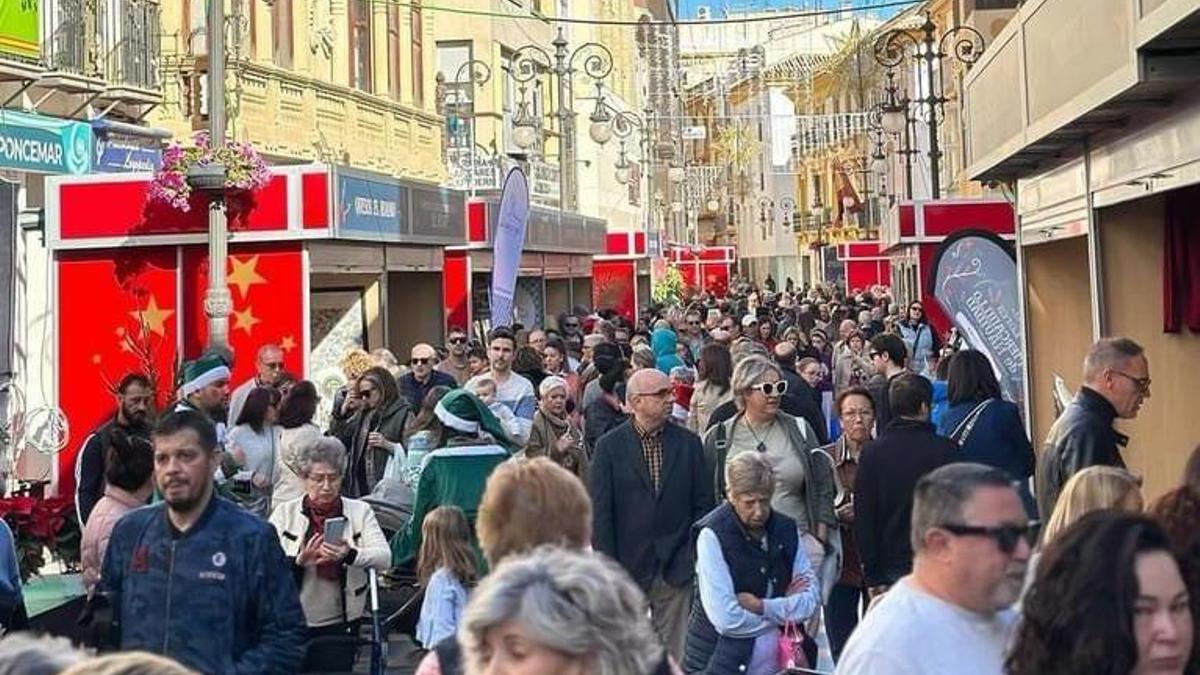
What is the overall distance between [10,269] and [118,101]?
2434 millimetres

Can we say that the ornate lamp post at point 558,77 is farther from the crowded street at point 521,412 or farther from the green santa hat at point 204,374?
the green santa hat at point 204,374

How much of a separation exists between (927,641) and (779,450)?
500 centimetres

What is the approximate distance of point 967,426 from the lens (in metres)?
8.56

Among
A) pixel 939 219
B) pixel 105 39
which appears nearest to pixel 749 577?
pixel 105 39

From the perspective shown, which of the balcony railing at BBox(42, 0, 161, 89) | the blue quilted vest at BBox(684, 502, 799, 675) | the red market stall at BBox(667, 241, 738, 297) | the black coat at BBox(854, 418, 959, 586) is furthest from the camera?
the red market stall at BBox(667, 241, 738, 297)

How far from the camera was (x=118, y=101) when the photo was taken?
721 inches

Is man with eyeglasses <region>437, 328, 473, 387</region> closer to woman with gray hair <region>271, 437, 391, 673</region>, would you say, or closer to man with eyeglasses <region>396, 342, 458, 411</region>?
man with eyeglasses <region>396, 342, 458, 411</region>

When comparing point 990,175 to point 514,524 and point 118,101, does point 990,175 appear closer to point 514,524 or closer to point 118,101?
point 118,101

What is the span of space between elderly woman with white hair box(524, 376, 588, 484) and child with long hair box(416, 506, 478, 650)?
2.30 m

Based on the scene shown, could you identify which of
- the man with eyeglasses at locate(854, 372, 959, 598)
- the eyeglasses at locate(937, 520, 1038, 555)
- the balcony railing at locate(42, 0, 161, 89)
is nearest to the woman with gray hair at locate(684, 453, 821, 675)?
the man with eyeglasses at locate(854, 372, 959, 598)

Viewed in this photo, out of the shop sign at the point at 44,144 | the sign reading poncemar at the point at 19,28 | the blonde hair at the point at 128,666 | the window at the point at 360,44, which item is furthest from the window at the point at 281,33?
the blonde hair at the point at 128,666

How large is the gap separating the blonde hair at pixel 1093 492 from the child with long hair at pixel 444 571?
2325 mm

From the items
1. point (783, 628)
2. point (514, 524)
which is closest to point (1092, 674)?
point (514, 524)

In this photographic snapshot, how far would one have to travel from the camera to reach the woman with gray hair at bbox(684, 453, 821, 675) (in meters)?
6.85
